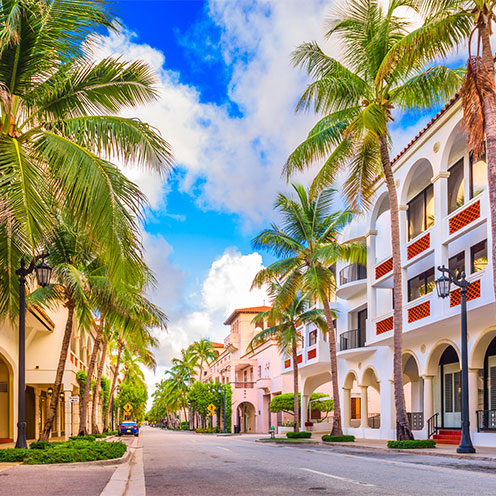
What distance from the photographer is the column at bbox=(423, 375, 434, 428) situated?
2839 centimetres

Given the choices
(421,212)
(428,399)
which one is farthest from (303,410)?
(421,212)

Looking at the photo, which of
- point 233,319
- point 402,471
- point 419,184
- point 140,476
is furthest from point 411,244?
point 233,319

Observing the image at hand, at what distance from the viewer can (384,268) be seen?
105ft

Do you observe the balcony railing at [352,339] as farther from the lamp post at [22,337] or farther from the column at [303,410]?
the lamp post at [22,337]

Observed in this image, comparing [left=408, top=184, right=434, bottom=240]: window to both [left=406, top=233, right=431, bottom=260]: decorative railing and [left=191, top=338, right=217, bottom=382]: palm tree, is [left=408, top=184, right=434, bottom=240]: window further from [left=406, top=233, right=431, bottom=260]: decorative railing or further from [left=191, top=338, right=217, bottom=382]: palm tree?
[left=191, top=338, right=217, bottom=382]: palm tree

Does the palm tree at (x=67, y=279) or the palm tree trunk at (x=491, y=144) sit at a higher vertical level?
the palm tree trunk at (x=491, y=144)

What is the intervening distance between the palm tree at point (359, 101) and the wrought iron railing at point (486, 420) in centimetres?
319

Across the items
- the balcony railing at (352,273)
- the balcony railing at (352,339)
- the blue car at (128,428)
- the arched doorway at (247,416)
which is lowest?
the arched doorway at (247,416)

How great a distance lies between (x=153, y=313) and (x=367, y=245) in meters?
11.1

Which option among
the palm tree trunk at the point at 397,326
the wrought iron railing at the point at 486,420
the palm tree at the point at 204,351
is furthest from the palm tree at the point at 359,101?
the palm tree at the point at 204,351

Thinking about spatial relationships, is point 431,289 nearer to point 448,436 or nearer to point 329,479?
point 448,436

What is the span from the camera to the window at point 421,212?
3044 cm

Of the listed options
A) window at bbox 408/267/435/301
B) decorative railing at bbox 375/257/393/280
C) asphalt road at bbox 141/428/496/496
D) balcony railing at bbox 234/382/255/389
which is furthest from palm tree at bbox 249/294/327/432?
balcony railing at bbox 234/382/255/389

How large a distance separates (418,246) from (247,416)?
52.9 meters
